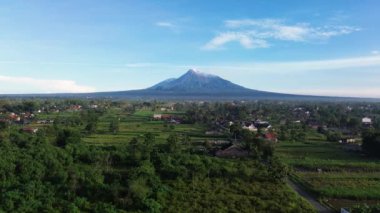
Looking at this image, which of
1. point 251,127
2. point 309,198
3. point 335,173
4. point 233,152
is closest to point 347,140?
point 251,127

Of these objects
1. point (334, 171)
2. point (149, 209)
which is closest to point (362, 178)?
point (334, 171)

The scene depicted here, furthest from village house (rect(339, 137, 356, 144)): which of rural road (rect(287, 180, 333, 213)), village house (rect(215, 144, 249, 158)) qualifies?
rural road (rect(287, 180, 333, 213))

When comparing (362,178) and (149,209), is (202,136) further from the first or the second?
(149,209)

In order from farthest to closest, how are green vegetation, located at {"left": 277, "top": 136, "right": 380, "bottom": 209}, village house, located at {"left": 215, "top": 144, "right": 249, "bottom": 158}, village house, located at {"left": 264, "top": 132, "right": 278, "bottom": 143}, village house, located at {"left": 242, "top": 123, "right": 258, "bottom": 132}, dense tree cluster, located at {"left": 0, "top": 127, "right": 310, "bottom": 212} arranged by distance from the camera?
1. village house, located at {"left": 242, "top": 123, "right": 258, "bottom": 132}
2. village house, located at {"left": 264, "top": 132, "right": 278, "bottom": 143}
3. village house, located at {"left": 215, "top": 144, "right": 249, "bottom": 158}
4. green vegetation, located at {"left": 277, "top": 136, "right": 380, "bottom": 209}
5. dense tree cluster, located at {"left": 0, "top": 127, "right": 310, "bottom": 212}

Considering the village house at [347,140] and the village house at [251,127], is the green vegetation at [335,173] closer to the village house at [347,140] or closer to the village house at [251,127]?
the village house at [347,140]

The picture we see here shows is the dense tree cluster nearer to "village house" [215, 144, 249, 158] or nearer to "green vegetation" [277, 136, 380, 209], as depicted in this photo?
"green vegetation" [277, 136, 380, 209]

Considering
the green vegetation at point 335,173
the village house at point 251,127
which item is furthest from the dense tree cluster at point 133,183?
the village house at point 251,127

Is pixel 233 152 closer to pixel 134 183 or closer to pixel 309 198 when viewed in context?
pixel 309 198

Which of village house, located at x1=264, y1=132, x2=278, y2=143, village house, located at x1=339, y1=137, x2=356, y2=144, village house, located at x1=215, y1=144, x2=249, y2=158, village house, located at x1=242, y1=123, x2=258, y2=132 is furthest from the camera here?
village house, located at x1=242, y1=123, x2=258, y2=132

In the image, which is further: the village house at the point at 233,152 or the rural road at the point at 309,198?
the village house at the point at 233,152

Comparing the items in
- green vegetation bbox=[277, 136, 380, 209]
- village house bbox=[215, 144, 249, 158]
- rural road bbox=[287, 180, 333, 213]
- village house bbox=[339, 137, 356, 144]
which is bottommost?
rural road bbox=[287, 180, 333, 213]
